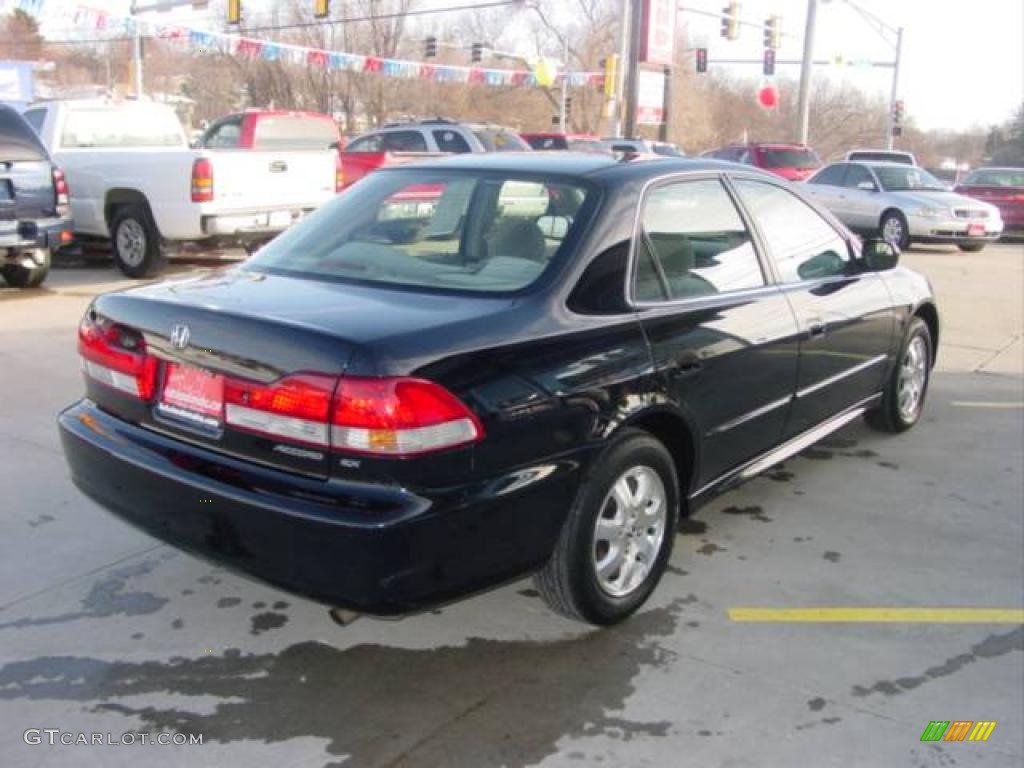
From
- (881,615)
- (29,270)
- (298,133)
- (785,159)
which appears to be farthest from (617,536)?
(785,159)

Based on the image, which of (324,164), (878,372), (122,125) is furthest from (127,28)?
(878,372)

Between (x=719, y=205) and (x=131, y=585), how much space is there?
276cm

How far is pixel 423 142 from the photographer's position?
16156 mm

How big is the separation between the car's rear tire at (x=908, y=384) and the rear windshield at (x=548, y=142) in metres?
14.6

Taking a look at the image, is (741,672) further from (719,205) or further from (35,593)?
(35,593)

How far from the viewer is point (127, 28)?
2522 centimetres

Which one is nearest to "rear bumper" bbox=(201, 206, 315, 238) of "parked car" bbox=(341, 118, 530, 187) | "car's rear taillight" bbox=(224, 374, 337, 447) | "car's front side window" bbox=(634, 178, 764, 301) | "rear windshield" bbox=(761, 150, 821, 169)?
"parked car" bbox=(341, 118, 530, 187)

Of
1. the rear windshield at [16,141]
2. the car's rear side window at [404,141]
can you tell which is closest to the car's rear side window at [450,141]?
the car's rear side window at [404,141]

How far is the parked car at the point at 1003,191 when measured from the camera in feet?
66.8

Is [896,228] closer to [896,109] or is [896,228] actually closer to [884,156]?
[884,156]

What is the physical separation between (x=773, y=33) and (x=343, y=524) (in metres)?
37.3

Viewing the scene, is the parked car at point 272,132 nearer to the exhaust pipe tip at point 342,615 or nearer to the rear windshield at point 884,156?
the exhaust pipe tip at point 342,615

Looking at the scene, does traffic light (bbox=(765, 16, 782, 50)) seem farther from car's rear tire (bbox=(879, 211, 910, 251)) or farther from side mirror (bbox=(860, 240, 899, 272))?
side mirror (bbox=(860, 240, 899, 272))

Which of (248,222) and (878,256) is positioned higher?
(878,256)
